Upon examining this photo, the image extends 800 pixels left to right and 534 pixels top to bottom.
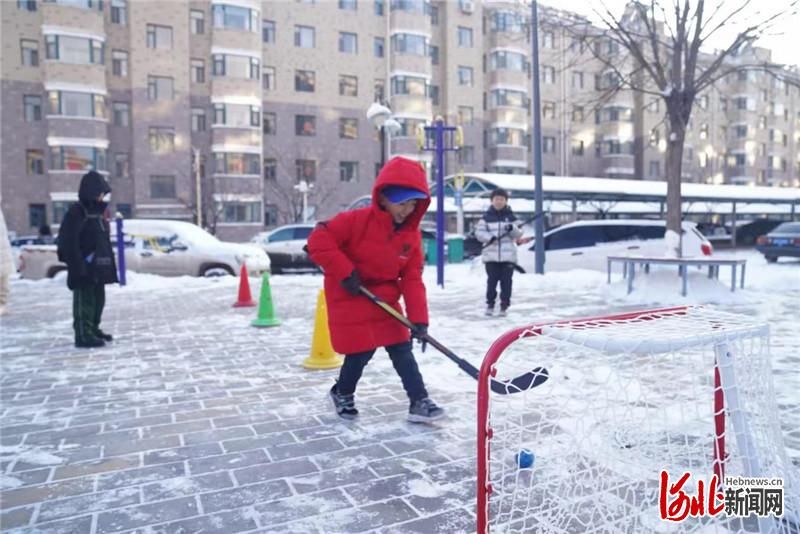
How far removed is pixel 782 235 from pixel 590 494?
780 inches

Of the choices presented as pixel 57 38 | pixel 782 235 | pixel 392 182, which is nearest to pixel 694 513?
pixel 392 182

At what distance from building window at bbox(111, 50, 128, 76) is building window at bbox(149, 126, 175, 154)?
3262mm

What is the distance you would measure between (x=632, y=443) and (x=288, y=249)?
1575cm

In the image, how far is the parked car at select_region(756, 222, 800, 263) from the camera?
62.1ft

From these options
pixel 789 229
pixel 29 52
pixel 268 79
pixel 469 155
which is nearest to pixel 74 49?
pixel 29 52

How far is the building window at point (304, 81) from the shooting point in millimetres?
36625

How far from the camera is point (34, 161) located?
31453 millimetres

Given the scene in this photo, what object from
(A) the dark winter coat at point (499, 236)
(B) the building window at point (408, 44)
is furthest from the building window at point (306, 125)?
(A) the dark winter coat at point (499, 236)

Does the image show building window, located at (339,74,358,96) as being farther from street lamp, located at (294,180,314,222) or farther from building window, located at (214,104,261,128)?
street lamp, located at (294,180,314,222)

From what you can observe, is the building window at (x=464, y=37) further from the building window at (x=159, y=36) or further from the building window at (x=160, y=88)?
the building window at (x=160, y=88)

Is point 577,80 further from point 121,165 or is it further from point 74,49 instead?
point 74,49

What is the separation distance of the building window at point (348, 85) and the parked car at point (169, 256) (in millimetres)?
25064

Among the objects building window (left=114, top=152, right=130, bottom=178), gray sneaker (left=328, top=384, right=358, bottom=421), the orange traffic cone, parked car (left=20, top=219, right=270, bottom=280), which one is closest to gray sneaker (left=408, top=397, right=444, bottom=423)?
gray sneaker (left=328, top=384, right=358, bottom=421)

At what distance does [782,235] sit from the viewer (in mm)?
19328
